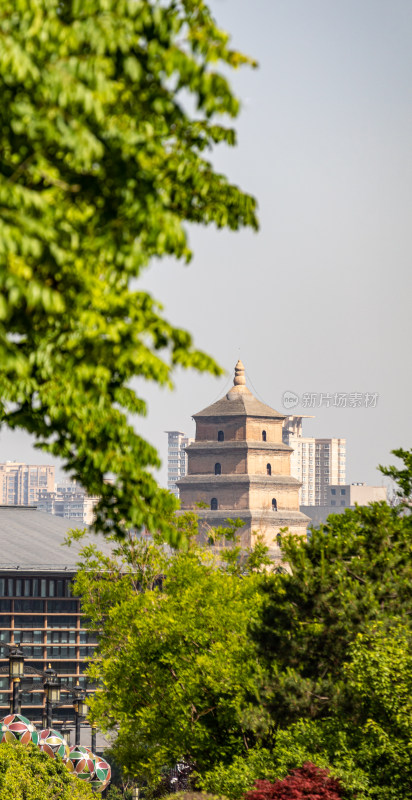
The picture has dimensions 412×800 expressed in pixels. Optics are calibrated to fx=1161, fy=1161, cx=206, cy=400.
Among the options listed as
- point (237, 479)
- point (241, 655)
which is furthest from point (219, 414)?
point (241, 655)

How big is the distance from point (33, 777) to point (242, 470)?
4377 inches

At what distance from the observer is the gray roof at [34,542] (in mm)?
79938

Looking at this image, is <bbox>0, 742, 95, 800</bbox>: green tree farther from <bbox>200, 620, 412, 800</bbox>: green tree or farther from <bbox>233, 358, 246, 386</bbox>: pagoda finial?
<bbox>233, 358, 246, 386</bbox>: pagoda finial

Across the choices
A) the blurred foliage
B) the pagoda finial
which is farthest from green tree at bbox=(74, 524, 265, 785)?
the pagoda finial

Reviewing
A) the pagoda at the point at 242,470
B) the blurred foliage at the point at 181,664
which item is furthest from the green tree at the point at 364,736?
the pagoda at the point at 242,470

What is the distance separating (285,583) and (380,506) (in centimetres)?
271

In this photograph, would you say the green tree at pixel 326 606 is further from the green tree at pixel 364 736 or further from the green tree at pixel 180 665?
the green tree at pixel 180 665

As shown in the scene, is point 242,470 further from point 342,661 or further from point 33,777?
point 342,661

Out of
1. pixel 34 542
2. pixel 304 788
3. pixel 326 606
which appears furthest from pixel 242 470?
pixel 304 788

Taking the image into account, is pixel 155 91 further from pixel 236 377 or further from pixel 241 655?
pixel 236 377

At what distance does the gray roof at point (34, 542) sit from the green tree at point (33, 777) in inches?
1540

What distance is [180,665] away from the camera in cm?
2755

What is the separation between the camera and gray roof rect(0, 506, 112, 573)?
262 feet

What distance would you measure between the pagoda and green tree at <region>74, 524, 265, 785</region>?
105 metres
